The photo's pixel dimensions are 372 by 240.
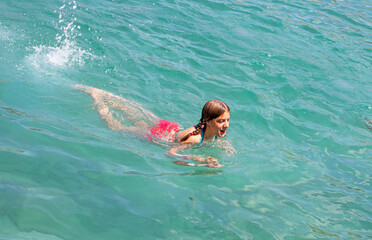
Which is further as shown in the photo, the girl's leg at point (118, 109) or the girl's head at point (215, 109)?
the girl's leg at point (118, 109)

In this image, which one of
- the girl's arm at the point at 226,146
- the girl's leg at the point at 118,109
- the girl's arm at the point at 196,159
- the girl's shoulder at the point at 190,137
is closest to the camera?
the girl's arm at the point at 196,159

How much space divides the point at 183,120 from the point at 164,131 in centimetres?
80

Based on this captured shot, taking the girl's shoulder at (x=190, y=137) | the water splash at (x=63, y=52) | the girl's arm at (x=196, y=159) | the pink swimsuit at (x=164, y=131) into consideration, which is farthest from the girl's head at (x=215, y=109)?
the water splash at (x=63, y=52)

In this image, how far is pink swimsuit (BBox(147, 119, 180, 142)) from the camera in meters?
5.86

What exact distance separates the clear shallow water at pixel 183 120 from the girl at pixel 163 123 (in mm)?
187

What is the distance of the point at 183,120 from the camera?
6.69 metres

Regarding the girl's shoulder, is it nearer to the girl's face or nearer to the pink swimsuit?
the pink swimsuit

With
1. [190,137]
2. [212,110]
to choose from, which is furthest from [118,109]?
[212,110]

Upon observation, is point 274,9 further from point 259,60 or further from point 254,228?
point 254,228

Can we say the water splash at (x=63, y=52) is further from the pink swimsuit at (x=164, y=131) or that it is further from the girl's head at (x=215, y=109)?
the girl's head at (x=215, y=109)

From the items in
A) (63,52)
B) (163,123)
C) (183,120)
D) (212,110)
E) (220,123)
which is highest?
(212,110)

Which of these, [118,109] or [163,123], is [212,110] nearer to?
[163,123]

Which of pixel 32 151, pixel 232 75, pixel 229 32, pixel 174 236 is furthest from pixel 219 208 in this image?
pixel 229 32

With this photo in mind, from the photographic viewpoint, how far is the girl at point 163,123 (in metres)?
5.27
